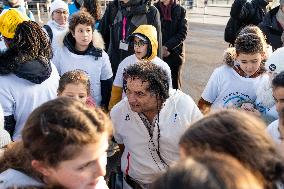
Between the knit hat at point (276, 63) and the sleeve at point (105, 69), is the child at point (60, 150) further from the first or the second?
the sleeve at point (105, 69)

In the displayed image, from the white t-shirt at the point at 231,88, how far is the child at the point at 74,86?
0.99 m

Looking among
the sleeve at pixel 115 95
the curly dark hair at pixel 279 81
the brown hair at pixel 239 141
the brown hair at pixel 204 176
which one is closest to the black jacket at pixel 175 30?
the sleeve at pixel 115 95

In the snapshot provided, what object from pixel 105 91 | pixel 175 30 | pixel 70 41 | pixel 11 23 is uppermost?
pixel 11 23

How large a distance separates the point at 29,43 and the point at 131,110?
80 centimetres

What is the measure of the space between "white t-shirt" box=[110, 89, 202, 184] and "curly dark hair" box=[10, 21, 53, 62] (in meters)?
0.63

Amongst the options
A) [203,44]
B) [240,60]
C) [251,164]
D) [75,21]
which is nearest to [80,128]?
[251,164]

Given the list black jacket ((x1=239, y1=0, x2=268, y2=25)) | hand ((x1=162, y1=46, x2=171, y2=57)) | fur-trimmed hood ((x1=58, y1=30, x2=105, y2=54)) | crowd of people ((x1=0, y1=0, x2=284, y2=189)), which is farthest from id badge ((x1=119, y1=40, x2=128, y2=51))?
black jacket ((x1=239, y1=0, x2=268, y2=25))

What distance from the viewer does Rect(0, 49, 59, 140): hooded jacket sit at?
8.23 feet

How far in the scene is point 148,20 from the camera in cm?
422

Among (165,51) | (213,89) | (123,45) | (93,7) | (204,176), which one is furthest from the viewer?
(93,7)

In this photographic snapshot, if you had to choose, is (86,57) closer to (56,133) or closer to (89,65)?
(89,65)

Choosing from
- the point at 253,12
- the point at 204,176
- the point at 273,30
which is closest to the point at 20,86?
the point at 204,176

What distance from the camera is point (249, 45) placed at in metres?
2.98

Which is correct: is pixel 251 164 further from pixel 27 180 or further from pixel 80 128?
pixel 27 180
